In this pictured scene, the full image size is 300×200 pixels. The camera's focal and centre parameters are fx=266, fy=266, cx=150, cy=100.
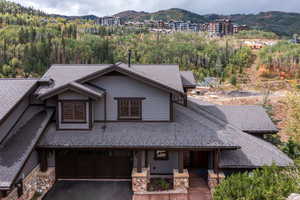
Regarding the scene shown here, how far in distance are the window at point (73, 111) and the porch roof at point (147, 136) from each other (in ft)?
1.76

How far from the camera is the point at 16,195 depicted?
9492 millimetres

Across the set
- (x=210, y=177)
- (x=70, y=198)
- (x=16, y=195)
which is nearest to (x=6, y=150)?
(x=16, y=195)

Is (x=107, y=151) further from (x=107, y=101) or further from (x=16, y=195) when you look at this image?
(x=16, y=195)

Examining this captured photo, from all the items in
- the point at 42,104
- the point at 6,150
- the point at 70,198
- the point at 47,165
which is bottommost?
the point at 70,198

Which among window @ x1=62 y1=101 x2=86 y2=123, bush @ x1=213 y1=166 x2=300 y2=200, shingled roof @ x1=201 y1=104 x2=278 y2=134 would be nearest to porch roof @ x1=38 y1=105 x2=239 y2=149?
window @ x1=62 y1=101 x2=86 y2=123

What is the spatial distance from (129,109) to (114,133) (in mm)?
1370

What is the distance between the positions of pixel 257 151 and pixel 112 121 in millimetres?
6595

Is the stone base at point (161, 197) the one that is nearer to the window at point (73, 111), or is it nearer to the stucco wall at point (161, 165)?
the stucco wall at point (161, 165)

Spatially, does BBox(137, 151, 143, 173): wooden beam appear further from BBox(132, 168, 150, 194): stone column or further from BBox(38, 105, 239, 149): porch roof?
BBox(38, 105, 239, 149): porch roof

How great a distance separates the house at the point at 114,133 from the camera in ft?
35.4

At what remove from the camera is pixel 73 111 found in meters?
11.6

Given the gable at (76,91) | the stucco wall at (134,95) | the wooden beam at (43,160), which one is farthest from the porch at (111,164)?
the gable at (76,91)

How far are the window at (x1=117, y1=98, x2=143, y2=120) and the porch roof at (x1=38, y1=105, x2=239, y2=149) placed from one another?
0.29 meters

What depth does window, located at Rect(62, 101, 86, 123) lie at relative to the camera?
37.9 feet
